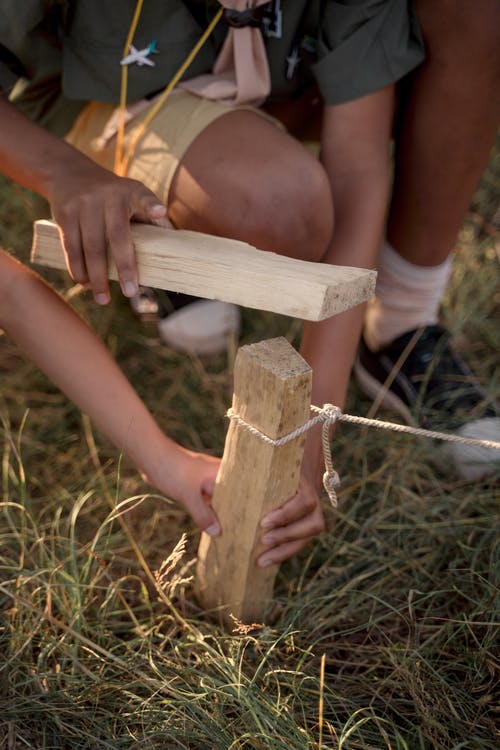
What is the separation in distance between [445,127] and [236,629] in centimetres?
87

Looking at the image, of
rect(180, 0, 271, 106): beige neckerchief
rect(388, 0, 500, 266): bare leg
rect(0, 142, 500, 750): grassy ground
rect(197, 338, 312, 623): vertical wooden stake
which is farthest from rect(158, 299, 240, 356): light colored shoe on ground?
rect(197, 338, 312, 623): vertical wooden stake

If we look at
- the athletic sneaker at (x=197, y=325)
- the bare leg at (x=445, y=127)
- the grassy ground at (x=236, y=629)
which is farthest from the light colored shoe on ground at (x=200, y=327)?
the bare leg at (x=445, y=127)

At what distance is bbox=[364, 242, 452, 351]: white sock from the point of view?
1.41 m

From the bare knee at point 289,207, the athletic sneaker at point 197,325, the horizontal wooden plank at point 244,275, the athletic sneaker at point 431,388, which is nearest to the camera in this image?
the horizontal wooden plank at point 244,275

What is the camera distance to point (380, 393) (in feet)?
4.74

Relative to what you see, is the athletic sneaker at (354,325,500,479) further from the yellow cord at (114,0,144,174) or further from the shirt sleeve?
the yellow cord at (114,0,144,174)

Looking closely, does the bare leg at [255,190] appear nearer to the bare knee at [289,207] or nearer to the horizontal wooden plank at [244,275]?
the bare knee at [289,207]

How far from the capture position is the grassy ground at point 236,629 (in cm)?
87

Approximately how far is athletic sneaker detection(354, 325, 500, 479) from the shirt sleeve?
0.48 m

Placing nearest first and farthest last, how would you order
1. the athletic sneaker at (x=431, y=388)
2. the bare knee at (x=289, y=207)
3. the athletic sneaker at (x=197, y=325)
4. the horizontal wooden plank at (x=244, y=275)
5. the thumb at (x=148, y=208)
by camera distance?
the horizontal wooden plank at (x=244, y=275) < the thumb at (x=148, y=208) < the bare knee at (x=289, y=207) < the athletic sneaker at (x=431, y=388) < the athletic sneaker at (x=197, y=325)

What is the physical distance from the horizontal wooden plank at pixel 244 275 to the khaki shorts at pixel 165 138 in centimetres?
26

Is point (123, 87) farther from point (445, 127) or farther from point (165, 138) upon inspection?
point (445, 127)

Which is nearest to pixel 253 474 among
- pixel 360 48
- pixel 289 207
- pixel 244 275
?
pixel 244 275

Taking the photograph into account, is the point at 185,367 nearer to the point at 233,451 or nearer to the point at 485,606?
the point at 233,451
